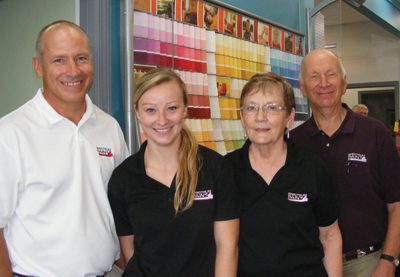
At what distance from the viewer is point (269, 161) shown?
199 centimetres

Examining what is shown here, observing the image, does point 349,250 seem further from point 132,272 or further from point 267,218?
point 132,272

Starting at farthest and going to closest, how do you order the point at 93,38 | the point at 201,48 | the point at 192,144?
the point at 201,48 → the point at 93,38 → the point at 192,144

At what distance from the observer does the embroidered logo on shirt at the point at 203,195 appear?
1.81m

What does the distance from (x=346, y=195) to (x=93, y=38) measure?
1.72m

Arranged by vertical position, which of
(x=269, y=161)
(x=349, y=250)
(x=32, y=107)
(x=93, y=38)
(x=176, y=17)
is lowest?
(x=349, y=250)

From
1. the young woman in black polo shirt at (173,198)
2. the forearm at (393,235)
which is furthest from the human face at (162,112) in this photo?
the forearm at (393,235)

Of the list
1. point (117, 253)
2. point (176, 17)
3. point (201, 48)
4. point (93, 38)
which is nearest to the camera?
point (117, 253)

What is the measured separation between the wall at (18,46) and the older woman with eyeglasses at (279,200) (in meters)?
2.10

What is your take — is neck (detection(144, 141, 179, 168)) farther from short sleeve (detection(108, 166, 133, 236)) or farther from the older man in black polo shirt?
the older man in black polo shirt

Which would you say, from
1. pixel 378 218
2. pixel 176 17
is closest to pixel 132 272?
pixel 378 218

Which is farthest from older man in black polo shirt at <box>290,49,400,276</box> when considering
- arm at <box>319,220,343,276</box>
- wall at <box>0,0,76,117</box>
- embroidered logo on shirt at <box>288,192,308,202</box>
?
wall at <box>0,0,76,117</box>

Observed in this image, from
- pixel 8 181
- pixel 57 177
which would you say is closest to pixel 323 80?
pixel 57 177

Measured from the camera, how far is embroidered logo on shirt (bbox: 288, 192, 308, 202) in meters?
1.89

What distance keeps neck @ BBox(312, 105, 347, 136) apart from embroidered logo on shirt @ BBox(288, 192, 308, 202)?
64cm
